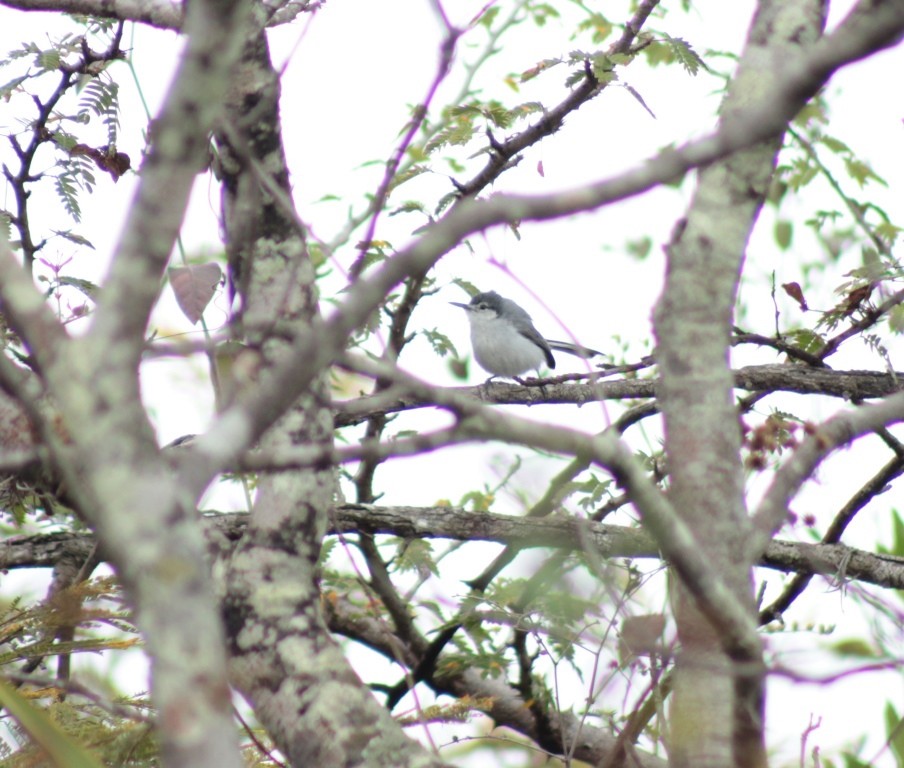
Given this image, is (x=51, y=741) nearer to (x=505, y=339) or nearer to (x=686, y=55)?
(x=686, y=55)

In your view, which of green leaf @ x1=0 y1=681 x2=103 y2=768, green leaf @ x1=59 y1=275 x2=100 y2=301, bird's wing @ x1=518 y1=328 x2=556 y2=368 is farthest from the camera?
bird's wing @ x1=518 y1=328 x2=556 y2=368

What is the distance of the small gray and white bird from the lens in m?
7.81

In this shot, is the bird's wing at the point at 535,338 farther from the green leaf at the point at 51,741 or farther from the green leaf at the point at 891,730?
the green leaf at the point at 51,741

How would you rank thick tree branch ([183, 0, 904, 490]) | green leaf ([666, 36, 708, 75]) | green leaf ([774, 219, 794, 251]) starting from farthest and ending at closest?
1. green leaf ([774, 219, 794, 251])
2. green leaf ([666, 36, 708, 75])
3. thick tree branch ([183, 0, 904, 490])

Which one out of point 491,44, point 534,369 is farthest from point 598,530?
point 534,369

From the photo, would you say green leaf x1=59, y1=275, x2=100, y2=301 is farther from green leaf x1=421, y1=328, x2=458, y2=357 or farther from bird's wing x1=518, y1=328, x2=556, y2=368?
bird's wing x1=518, y1=328, x2=556, y2=368

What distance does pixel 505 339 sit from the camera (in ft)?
25.8

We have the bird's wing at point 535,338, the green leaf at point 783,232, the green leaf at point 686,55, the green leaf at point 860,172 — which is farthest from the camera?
the green leaf at point 783,232

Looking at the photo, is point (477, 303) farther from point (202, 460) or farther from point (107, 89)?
point (202, 460)

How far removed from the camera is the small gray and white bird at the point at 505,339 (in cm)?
781

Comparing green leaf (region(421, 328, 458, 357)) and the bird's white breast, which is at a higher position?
the bird's white breast

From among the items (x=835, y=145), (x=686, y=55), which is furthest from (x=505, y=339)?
(x=686, y=55)

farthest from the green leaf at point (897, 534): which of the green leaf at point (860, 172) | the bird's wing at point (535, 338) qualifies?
the bird's wing at point (535, 338)

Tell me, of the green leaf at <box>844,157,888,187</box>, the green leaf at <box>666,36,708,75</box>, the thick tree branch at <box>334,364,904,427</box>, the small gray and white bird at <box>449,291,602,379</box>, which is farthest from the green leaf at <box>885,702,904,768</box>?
the small gray and white bird at <box>449,291,602,379</box>
